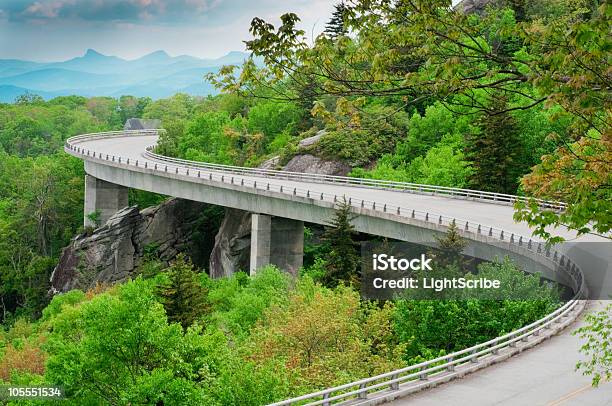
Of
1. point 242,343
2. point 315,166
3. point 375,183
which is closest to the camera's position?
point 242,343

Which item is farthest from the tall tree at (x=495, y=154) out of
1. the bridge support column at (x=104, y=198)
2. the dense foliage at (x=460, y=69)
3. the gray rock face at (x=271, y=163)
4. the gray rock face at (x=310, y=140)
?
the dense foliage at (x=460, y=69)

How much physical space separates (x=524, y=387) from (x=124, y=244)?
49.1 meters

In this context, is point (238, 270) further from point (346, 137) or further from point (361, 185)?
point (346, 137)

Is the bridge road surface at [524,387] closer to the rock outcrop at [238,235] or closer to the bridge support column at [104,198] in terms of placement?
the rock outcrop at [238,235]

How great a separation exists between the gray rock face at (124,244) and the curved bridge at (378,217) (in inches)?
122

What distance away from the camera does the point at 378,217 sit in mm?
44281

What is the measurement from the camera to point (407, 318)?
29172mm

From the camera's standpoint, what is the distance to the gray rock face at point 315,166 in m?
65.6

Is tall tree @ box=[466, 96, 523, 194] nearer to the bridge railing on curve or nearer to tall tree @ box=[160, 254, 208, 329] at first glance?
the bridge railing on curve

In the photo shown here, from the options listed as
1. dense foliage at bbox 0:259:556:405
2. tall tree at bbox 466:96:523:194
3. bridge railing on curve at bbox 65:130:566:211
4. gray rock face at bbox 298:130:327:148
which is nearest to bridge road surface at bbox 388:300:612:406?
dense foliage at bbox 0:259:556:405

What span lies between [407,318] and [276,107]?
182 ft

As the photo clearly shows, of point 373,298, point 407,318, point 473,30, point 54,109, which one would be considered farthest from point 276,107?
point 54,109

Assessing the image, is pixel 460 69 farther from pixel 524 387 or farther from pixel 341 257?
pixel 341 257

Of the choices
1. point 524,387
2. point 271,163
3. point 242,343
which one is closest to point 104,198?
point 271,163
